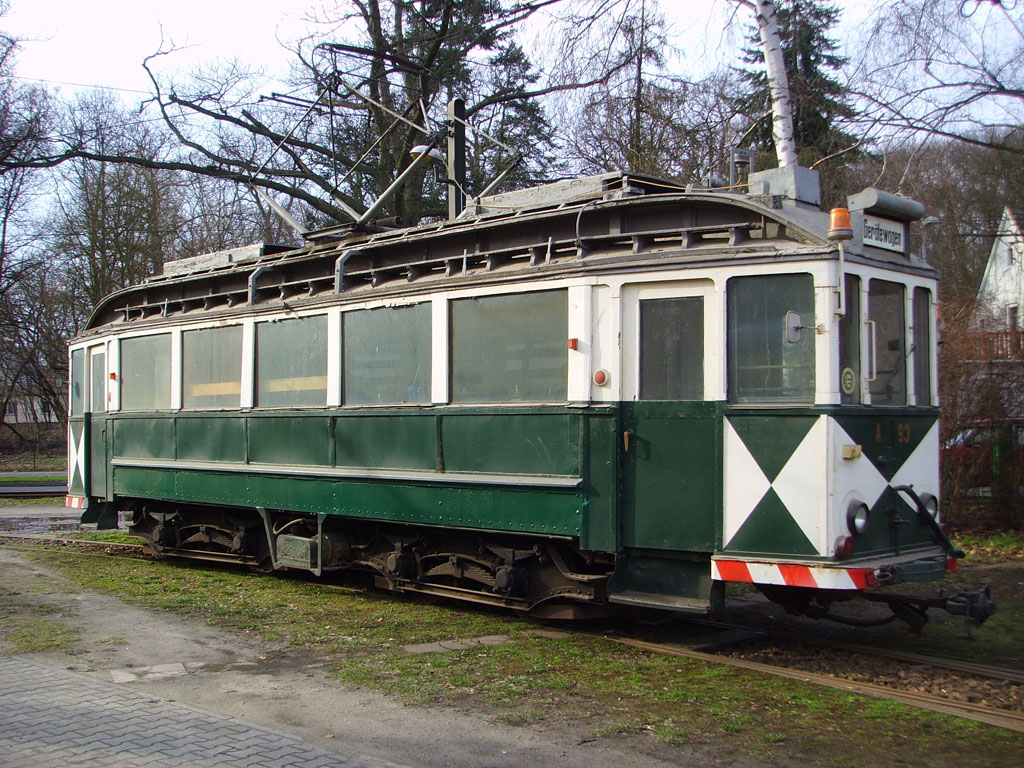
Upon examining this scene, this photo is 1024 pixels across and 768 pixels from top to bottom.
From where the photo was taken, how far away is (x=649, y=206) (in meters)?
7.09

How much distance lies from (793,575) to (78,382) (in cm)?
1074

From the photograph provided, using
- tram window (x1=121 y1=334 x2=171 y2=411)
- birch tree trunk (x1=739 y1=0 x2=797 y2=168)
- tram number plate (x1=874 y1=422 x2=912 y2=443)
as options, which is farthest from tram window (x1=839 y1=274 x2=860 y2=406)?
tram window (x1=121 y1=334 x2=171 y2=411)

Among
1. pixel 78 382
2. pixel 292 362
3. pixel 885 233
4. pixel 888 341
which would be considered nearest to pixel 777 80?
pixel 885 233

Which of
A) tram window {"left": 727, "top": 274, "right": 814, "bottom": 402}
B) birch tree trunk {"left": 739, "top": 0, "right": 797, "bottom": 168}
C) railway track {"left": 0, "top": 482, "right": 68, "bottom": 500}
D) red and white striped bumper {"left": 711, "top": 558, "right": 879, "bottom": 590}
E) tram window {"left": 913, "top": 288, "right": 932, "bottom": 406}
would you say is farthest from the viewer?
railway track {"left": 0, "top": 482, "right": 68, "bottom": 500}

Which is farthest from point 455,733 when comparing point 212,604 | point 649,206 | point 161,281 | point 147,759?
point 161,281

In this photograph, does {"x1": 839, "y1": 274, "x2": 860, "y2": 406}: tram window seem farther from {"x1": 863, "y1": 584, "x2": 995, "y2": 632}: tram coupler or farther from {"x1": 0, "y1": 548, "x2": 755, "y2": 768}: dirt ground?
{"x1": 0, "y1": 548, "x2": 755, "y2": 768}: dirt ground

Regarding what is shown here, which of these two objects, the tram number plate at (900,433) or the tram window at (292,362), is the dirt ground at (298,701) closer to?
the tram window at (292,362)

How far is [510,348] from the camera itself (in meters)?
7.63

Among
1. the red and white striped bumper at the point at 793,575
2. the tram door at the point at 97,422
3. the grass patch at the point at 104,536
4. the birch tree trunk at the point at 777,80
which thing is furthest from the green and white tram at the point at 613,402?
the birch tree trunk at the point at 777,80

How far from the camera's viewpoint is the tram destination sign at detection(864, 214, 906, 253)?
6.76m

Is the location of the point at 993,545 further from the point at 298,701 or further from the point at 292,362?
the point at 298,701

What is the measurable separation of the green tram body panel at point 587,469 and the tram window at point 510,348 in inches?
7.4

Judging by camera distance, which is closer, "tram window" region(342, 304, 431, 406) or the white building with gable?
"tram window" region(342, 304, 431, 406)

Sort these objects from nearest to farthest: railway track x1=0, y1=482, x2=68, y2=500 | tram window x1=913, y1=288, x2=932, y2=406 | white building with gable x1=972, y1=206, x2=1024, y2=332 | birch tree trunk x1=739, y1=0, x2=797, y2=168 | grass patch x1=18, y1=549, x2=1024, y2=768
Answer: grass patch x1=18, y1=549, x2=1024, y2=768 → tram window x1=913, y1=288, x2=932, y2=406 → birch tree trunk x1=739, y1=0, x2=797, y2=168 → white building with gable x1=972, y1=206, x2=1024, y2=332 → railway track x1=0, y1=482, x2=68, y2=500
